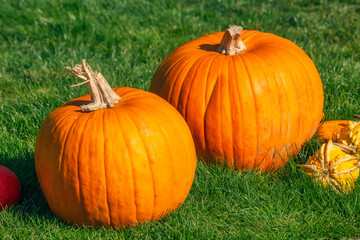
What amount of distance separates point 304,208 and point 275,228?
309 millimetres

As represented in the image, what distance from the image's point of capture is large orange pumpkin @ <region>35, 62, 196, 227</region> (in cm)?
285

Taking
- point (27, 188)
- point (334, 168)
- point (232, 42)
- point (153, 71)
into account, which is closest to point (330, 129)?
point (334, 168)

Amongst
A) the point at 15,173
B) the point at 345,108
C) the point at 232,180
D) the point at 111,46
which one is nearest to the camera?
the point at 232,180

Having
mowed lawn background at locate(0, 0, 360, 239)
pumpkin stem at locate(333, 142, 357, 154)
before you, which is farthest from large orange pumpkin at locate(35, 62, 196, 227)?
pumpkin stem at locate(333, 142, 357, 154)

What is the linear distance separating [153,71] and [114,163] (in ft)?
8.72

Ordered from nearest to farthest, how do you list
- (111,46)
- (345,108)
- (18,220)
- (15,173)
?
(18,220)
(15,173)
(345,108)
(111,46)

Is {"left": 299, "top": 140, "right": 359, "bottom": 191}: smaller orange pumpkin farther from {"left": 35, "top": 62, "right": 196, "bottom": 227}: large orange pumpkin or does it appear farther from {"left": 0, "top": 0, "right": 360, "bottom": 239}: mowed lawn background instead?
{"left": 35, "top": 62, "right": 196, "bottom": 227}: large orange pumpkin

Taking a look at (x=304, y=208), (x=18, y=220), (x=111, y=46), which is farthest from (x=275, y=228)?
(x=111, y=46)

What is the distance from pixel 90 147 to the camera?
2.85 meters

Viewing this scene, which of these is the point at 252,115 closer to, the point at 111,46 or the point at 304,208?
the point at 304,208

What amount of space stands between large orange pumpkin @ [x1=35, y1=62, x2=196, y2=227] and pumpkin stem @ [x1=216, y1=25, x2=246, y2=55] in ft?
2.51

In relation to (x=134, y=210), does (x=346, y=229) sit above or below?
below

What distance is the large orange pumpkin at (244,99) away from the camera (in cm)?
336

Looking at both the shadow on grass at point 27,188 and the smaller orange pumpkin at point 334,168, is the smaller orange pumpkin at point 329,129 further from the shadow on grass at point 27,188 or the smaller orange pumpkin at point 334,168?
the shadow on grass at point 27,188
